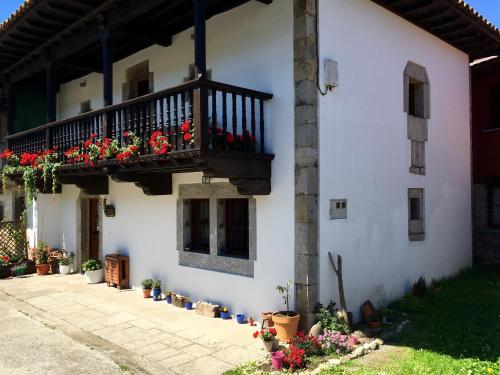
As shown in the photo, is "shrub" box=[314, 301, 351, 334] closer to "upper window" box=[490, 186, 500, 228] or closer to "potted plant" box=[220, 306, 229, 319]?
"potted plant" box=[220, 306, 229, 319]

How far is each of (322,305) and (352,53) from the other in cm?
389

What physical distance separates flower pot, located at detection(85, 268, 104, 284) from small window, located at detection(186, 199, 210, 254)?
318cm

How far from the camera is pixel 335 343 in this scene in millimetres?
5477

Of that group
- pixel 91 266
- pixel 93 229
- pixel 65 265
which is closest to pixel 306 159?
pixel 91 266

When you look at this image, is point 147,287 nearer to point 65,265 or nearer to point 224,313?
point 224,313

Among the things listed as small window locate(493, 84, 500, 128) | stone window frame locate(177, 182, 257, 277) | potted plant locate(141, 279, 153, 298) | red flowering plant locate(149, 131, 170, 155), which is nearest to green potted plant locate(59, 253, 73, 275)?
potted plant locate(141, 279, 153, 298)

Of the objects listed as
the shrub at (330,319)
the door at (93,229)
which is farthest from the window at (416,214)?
the door at (93,229)

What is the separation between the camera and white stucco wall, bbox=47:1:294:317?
634cm

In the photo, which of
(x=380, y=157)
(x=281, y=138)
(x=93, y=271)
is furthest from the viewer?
(x=93, y=271)

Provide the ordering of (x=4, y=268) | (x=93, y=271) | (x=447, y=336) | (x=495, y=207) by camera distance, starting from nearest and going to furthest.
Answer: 1. (x=447, y=336)
2. (x=93, y=271)
3. (x=495, y=207)
4. (x=4, y=268)

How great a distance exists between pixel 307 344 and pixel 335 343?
0.37 m

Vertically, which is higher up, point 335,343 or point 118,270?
point 118,270

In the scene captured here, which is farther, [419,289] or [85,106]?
[85,106]

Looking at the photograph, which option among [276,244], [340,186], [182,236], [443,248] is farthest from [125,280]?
[443,248]
